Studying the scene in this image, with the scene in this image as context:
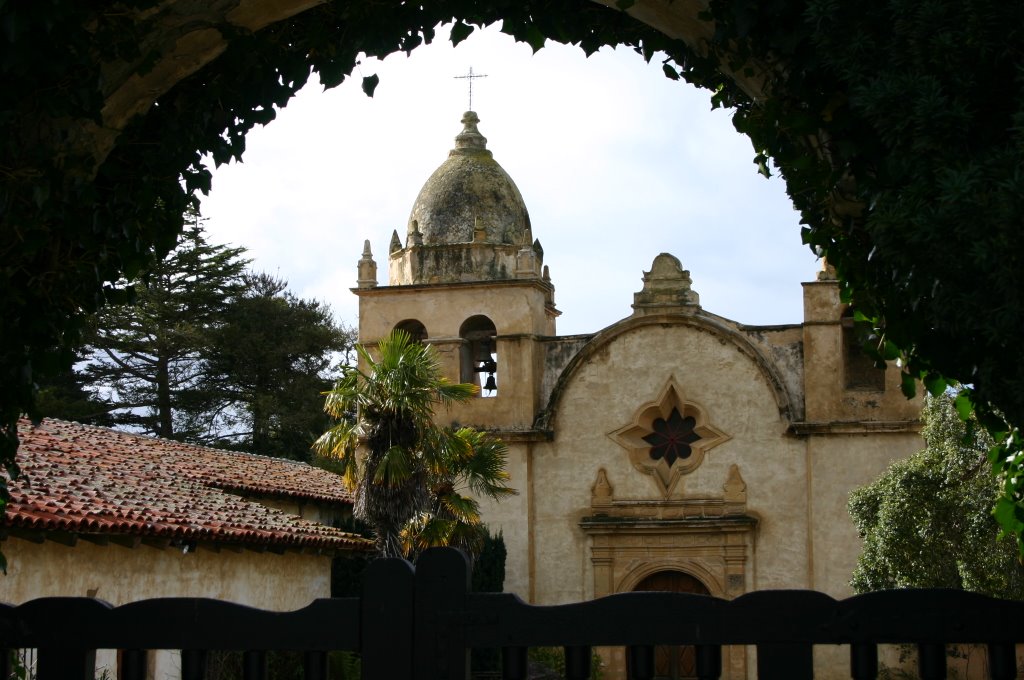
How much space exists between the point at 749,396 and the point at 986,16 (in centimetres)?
2462

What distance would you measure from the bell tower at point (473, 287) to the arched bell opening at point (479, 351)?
2cm

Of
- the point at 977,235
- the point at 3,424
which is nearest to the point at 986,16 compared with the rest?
the point at 977,235

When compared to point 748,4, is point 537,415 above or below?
above

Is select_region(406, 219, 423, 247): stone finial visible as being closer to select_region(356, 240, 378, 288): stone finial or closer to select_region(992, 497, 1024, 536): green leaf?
select_region(356, 240, 378, 288): stone finial

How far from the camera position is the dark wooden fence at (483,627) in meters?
Answer: 3.59

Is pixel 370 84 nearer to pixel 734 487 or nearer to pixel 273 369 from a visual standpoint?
pixel 734 487

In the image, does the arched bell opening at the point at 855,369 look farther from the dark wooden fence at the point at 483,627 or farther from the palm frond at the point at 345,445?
the dark wooden fence at the point at 483,627

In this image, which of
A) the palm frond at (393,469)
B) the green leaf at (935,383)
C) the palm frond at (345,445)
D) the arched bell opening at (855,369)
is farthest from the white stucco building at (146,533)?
the arched bell opening at (855,369)

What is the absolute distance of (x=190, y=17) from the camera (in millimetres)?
4965

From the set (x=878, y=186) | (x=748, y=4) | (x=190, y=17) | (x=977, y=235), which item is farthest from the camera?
(x=190, y=17)

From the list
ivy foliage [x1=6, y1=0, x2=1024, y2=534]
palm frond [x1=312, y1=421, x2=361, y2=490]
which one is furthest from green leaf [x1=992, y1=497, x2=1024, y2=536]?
palm frond [x1=312, y1=421, x2=361, y2=490]

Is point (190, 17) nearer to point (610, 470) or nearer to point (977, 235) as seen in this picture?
point (977, 235)

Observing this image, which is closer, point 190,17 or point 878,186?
point 878,186

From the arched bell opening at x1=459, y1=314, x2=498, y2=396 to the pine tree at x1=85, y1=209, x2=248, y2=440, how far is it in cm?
1724
